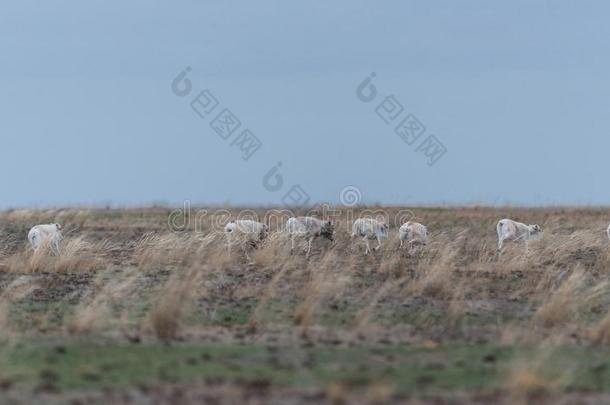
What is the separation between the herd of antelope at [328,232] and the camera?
27016 mm

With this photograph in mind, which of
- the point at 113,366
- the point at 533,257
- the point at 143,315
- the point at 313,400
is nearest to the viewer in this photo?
the point at 313,400

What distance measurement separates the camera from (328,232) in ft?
105

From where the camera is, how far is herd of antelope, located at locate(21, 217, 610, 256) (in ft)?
88.6

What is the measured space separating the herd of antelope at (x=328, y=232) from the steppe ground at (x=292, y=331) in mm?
2128

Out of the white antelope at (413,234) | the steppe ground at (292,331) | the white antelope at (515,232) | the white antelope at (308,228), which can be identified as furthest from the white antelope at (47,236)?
the white antelope at (515,232)

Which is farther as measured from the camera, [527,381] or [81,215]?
[81,215]

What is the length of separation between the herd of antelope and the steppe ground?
2128 mm

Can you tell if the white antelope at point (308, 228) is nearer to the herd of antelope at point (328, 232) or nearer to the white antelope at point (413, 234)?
the herd of antelope at point (328, 232)

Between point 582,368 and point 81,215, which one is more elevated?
point 81,215

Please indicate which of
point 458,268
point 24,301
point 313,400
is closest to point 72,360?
point 313,400

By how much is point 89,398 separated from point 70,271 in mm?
12496

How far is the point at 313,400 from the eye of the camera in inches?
388

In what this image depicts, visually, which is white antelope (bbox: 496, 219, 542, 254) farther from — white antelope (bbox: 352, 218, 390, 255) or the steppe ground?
the steppe ground

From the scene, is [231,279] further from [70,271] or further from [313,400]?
[313,400]
